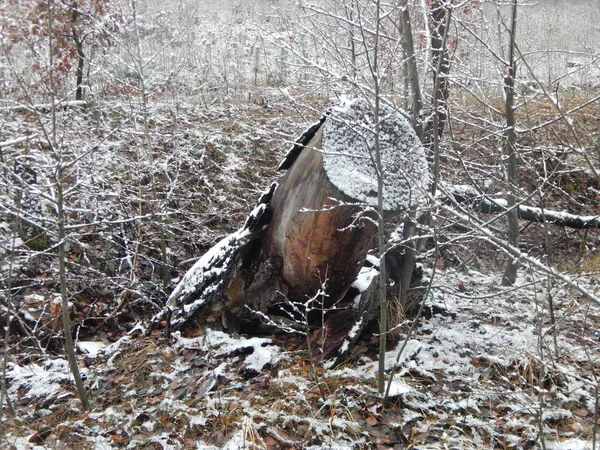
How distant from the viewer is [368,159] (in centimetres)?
279

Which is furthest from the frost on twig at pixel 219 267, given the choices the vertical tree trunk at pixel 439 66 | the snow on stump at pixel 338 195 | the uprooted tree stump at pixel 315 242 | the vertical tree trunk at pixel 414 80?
the vertical tree trunk at pixel 439 66

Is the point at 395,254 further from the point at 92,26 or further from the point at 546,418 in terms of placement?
the point at 92,26

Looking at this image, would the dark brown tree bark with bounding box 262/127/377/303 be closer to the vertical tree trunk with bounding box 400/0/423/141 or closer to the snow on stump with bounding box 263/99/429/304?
the snow on stump with bounding box 263/99/429/304

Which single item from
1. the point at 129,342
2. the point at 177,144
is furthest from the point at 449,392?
the point at 177,144

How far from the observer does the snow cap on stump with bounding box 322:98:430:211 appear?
279 cm

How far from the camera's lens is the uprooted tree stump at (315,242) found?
284 centimetres

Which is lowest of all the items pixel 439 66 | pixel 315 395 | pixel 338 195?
pixel 315 395

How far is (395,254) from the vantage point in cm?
364

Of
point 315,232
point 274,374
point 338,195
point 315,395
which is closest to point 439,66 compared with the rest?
point 338,195

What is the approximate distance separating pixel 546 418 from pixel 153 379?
2.41m

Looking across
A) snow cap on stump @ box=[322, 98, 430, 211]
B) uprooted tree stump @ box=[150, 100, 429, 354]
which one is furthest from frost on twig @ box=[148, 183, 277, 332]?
snow cap on stump @ box=[322, 98, 430, 211]

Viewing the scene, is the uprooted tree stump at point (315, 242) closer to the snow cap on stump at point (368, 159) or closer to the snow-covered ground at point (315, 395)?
the snow cap on stump at point (368, 159)

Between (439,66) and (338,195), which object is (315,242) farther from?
(439,66)

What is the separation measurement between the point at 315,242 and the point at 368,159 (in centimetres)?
63
